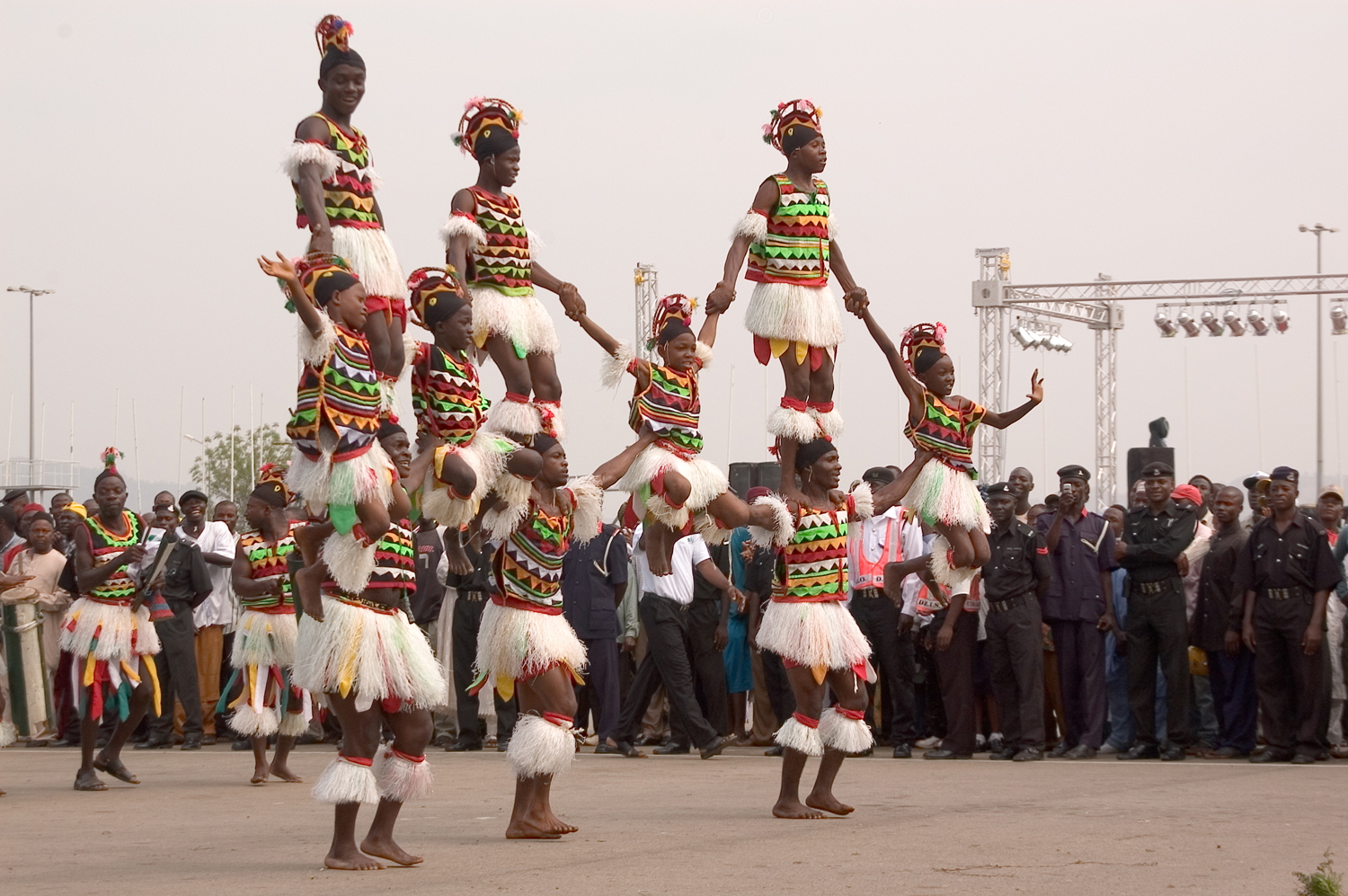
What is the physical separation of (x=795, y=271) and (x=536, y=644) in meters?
2.89

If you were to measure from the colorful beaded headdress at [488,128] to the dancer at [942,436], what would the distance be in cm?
230

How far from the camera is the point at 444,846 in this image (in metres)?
7.70

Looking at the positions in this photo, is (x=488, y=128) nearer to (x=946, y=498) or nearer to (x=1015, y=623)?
(x=946, y=498)

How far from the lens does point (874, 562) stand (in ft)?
43.8

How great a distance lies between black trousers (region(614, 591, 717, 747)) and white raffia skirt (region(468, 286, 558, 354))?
16.4 feet

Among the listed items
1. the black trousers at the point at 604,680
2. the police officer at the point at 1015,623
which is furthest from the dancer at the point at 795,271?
the black trousers at the point at 604,680

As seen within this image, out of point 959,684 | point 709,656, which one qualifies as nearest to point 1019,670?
point 959,684

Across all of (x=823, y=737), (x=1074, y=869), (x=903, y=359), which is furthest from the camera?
(x=903, y=359)

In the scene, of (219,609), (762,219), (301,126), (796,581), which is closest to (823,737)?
(796,581)

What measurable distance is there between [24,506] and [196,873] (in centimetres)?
979

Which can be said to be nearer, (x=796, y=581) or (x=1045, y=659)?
(x=796, y=581)

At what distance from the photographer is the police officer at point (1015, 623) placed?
12555 millimetres

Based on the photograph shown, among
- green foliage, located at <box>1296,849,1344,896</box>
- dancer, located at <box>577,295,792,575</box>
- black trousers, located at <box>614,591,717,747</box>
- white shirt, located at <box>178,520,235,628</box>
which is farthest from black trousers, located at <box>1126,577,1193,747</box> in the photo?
white shirt, located at <box>178,520,235,628</box>

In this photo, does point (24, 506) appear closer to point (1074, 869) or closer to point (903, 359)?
point (903, 359)
